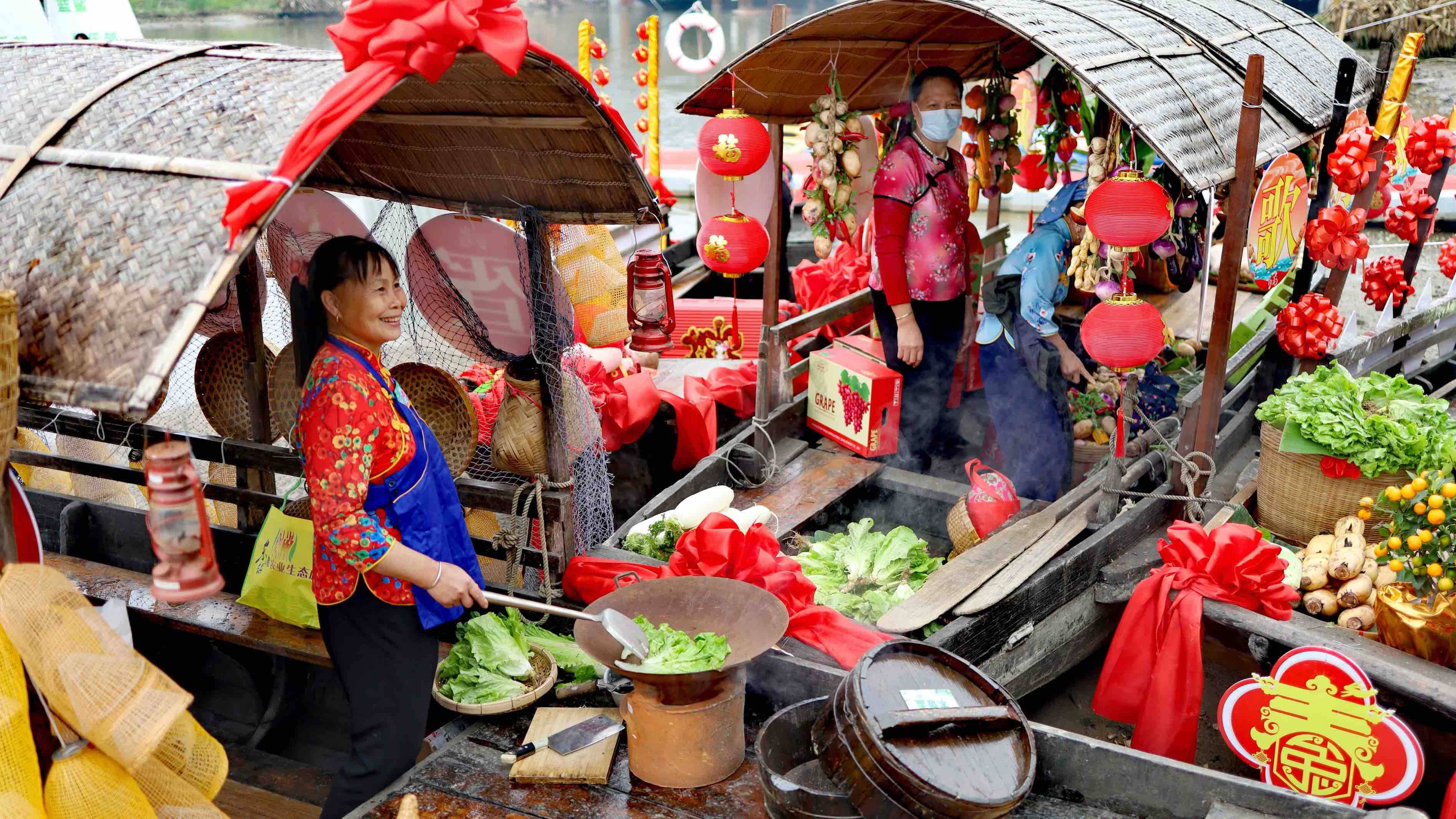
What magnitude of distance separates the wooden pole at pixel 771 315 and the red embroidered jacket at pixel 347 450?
2773mm

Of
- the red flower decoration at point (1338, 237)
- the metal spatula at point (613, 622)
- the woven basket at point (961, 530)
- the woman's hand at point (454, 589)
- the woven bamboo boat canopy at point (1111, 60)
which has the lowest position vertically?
the woven basket at point (961, 530)

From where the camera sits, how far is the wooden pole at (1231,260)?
4.08 meters

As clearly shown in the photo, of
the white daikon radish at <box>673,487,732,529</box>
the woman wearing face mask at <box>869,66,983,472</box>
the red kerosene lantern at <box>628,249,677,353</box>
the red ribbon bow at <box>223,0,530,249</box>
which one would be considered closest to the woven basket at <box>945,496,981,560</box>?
the woman wearing face mask at <box>869,66,983,472</box>

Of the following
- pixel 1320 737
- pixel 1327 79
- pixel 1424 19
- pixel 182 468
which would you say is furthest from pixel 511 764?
pixel 1424 19

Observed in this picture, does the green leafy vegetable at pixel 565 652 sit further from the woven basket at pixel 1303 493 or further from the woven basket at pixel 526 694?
the woven basket at pixel 1303 493

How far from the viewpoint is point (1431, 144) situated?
17.5ft

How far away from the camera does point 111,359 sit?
221 centimetres

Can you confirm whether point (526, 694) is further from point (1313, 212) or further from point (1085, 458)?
point (1313, 212)

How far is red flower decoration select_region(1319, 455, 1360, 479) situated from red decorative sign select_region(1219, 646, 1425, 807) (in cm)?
112

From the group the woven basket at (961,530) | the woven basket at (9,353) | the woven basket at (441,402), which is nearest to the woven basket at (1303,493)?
the woven basket at (961,530)

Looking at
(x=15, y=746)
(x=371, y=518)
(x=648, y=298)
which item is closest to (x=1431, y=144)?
(x=648, y=298)

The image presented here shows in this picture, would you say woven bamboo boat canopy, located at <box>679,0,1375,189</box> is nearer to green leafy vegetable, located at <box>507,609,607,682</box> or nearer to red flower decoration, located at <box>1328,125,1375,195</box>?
red flower decoration, located at <box>1328,125,1375,195</box>

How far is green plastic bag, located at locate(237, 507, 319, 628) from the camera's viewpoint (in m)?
3.99

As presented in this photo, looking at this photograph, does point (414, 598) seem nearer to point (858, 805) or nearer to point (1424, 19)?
point (858, 805)
